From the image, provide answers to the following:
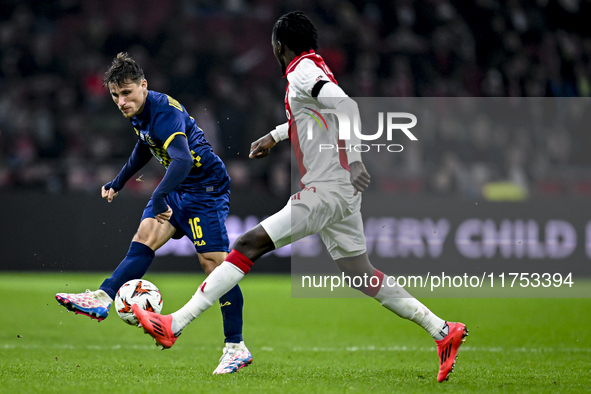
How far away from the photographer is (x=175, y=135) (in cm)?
490

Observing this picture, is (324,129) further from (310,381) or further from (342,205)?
(310,381)

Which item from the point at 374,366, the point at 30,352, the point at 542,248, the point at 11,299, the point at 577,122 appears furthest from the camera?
the point at 577,122

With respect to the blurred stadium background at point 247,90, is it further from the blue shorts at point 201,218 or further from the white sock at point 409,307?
the white sock at point 409,307

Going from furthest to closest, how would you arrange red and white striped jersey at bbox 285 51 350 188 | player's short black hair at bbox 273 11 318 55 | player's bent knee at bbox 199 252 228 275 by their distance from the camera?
player's bent knee at bbox 199 252 228 275 → player's short black hair at bbox 273 11 318 55 → red and white striped jersey at bbox 285 51 350 188

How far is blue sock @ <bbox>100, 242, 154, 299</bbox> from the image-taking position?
4996 mm

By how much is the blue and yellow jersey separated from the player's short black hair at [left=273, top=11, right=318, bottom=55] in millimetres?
922

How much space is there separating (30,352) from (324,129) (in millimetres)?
3204

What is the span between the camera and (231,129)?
44.5 ft

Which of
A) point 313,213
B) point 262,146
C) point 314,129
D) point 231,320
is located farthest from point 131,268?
point 314,129

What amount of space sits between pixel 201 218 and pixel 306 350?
1.89 meters

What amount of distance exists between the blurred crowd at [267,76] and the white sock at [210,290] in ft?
25.0

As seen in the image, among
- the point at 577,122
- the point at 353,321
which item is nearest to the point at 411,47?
the point at 577,122

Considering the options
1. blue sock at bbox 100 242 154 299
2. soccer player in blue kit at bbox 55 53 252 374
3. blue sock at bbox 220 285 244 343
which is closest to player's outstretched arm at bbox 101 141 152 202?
soccer player in blue kit at bbox 55 53 252 374

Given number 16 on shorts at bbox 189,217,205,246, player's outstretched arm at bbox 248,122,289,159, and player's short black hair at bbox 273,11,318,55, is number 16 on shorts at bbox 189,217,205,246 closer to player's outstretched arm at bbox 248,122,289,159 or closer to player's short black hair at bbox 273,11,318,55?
player's outstretched arm at bbox 248,122,289,159
